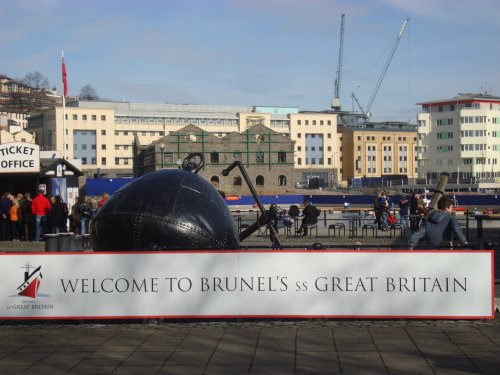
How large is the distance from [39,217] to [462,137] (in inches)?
4161

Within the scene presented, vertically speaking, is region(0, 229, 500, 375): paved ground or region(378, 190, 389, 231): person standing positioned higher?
region(378, 190, 389, 231): person standing

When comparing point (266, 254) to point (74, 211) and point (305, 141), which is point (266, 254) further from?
point (305, 141)

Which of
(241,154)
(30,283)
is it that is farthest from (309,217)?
(241,154)

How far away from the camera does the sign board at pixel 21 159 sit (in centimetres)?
2625

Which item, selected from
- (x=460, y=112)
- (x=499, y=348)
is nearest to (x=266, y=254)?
(x=499, y=348)

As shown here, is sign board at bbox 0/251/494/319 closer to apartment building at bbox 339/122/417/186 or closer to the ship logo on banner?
the ship logo on banner

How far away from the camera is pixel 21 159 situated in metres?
26.4

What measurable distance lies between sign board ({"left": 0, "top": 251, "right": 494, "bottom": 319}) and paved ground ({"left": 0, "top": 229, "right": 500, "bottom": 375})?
22cm

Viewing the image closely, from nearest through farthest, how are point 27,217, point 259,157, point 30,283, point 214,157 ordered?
1. point 30,283
2. point 27,217
3. point 214,157
4. point 259,157

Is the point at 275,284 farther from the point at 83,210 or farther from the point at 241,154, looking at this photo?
the point at 241,154

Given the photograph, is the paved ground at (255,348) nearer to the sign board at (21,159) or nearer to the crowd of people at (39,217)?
the crowd of people at (39,217)

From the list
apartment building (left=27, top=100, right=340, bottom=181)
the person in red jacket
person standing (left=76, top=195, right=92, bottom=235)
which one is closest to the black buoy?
person standing (left=76, top=195, right=92, bottom=235)

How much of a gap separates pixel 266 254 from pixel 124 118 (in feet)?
422

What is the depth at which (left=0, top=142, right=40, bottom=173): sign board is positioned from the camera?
26.3 m
